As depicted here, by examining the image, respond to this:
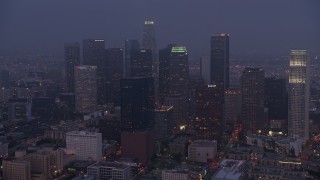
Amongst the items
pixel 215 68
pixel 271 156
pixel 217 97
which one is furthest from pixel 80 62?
pixel 271 156

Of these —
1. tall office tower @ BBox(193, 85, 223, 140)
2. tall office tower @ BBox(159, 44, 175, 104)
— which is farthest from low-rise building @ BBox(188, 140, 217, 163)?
tall office tower @ BBox(159, 44, 175, 104)

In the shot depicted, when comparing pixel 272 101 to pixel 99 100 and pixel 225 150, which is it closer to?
pixel 225 150

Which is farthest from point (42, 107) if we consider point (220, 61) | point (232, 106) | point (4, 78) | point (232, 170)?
point (232, 170)

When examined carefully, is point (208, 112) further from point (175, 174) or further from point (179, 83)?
point (175, 174)

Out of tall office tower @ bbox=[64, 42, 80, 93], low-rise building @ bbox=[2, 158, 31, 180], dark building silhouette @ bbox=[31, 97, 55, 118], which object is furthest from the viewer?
tall office tower @ bbox=[64, 42, 80, 93]

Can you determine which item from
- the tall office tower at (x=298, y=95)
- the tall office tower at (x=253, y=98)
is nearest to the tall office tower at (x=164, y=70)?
the tall office tower at (x=253, y=98)

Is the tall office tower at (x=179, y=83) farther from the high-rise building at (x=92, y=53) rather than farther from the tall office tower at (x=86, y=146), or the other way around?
the tall office tower at (x=86, y=146)

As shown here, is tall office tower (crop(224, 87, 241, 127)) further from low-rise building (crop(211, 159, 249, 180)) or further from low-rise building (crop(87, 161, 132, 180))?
low-rise building (crop(87, 161, 132, 180))
